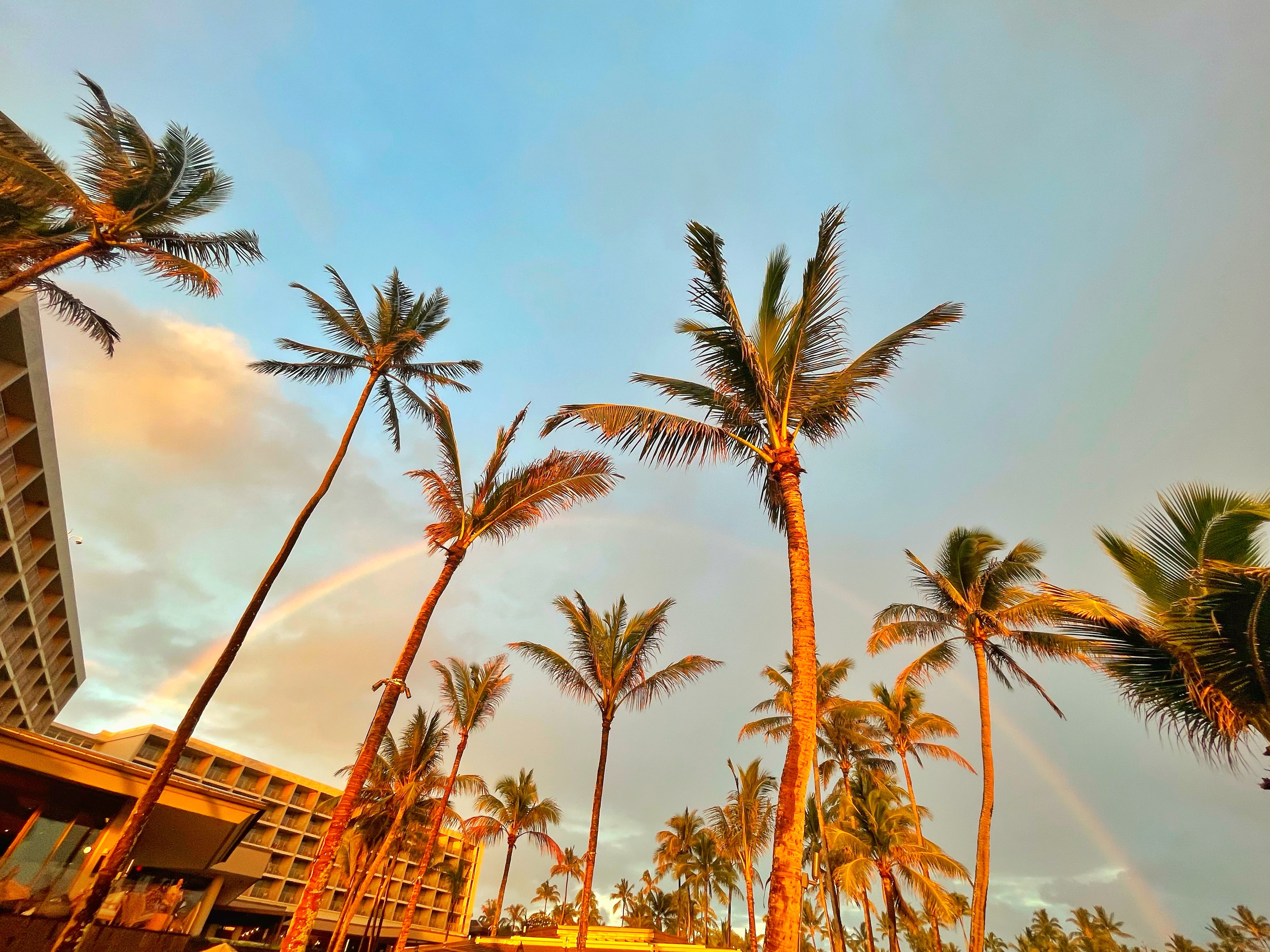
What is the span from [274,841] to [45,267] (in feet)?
173

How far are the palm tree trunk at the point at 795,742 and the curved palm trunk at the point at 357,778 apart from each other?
24.0 ft

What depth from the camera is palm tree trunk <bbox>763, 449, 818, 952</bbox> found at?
5.86m

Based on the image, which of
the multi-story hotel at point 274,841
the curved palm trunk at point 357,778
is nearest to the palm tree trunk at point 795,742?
the curved palm trunk at point 357,778

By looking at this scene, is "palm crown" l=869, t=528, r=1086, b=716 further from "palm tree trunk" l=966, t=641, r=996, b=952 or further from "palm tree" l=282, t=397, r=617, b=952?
"palm tree" l=282, t=397, r=617, b=952

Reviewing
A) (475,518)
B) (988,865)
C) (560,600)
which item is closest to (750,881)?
(988,865)

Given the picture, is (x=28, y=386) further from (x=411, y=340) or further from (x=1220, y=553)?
(x=1220, y=553)

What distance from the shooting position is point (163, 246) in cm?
1255

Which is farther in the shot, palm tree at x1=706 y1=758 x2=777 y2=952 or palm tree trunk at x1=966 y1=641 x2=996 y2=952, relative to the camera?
palm tree at x1=706 y1=758 x2=777 y2=952

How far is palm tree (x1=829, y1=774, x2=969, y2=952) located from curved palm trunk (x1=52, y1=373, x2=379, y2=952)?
17544mm

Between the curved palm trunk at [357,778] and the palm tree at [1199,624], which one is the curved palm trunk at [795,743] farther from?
the curved palm trunk at [357,778]

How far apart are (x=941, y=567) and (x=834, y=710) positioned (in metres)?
11.3

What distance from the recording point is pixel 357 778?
10812 millimetres

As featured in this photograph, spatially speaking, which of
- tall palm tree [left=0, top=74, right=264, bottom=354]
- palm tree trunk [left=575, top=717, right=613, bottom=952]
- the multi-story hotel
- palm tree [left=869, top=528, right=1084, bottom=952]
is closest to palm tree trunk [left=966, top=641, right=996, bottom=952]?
palm tree [left=869, top=528, right=1084, bottom=952]

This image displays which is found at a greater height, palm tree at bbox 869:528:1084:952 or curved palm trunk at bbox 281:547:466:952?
palm tree at bbox 869:528:1084:952
